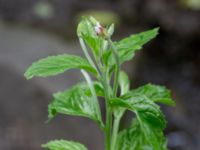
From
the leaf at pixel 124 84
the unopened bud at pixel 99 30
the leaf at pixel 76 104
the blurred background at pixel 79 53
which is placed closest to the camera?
the unopened bud at pixel 99 30


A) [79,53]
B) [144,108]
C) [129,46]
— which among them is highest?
[79,53]

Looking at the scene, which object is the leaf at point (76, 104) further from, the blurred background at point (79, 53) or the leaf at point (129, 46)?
the blurred background at point (79, 53)

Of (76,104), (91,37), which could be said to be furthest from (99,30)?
(76,104)

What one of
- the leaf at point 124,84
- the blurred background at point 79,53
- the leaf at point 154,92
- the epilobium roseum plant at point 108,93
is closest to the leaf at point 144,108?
the epilobium roseum plant at point 108,93

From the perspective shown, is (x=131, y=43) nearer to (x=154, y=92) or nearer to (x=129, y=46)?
(x=129, y=46)

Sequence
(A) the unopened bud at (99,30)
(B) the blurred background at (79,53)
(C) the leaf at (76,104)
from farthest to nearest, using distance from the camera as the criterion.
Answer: (B) the blurred background at (79,53)
(C) the leaf at (76,104)
(A) the unopened bud at (99,30)

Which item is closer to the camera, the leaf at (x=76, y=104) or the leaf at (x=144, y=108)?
the leaf at (x=144, y=108)

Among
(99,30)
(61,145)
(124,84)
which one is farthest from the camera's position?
(124,84)

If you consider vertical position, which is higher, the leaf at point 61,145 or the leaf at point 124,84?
the leaf at point 124,84
